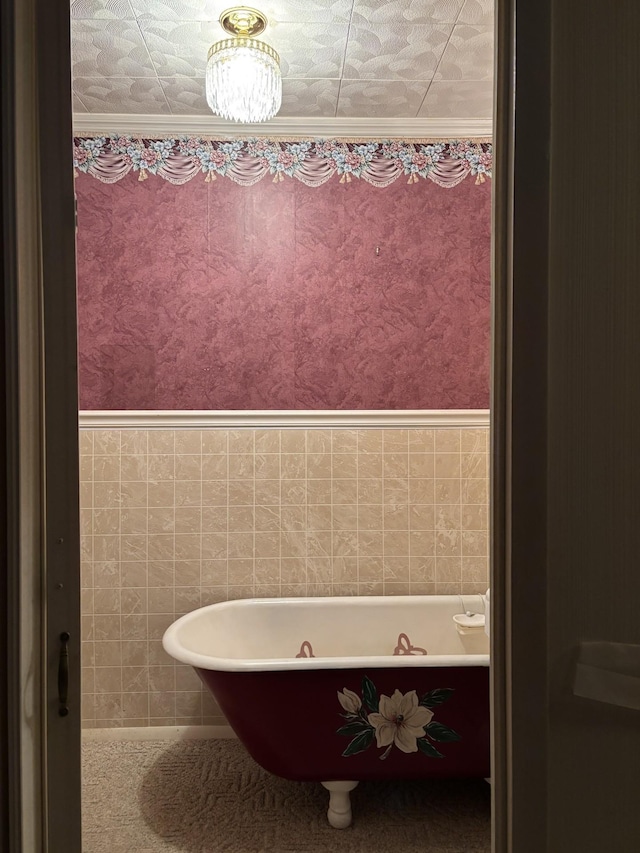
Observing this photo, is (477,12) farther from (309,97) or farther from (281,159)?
(281,159)

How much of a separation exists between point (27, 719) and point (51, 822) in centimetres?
16

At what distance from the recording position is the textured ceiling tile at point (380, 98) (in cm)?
264

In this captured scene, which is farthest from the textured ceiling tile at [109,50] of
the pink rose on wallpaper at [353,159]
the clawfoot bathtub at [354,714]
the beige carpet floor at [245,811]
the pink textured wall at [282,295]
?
the beige carpet floor at [245,811]

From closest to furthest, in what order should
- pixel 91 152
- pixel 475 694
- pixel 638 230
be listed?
pixel 638 230, pixel 475 694, pixel 91 152

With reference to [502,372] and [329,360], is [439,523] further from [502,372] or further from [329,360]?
[502,372]

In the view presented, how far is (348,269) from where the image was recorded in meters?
2.99

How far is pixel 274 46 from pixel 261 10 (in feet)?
0.70

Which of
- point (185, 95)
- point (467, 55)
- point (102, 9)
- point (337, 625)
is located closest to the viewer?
point (102, 9)

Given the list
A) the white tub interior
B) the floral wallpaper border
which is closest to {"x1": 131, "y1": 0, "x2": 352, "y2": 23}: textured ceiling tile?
the floral wallpaper border

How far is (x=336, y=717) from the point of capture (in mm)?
2168

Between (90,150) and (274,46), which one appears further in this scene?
(90,150)

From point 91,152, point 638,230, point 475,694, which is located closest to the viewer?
point 638,230

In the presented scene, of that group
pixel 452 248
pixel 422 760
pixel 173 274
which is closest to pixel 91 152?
pixel 173 274

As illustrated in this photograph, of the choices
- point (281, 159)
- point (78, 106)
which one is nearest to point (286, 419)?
point (281, 159)
